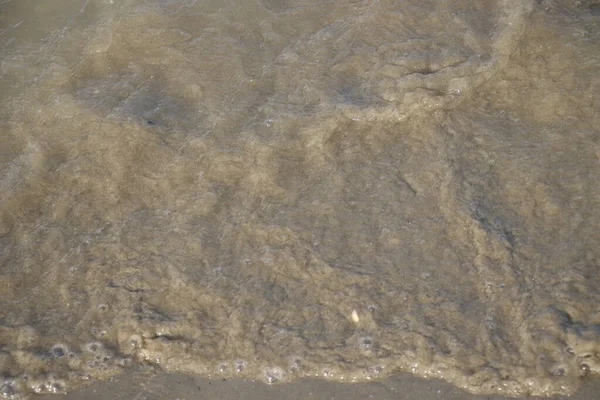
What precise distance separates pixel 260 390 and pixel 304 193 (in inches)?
40.7

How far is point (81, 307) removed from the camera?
124 inches

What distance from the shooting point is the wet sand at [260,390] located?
2746mm

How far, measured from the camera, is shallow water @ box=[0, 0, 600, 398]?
2.92 meters

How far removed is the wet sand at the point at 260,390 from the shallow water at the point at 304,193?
50mm

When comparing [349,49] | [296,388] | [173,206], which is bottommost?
[296,388]

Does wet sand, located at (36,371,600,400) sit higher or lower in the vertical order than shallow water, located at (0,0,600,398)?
lower

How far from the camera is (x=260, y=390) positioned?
283 cm

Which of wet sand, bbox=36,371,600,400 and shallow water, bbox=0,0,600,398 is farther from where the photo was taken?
shallow water, bbox=0,0,600,398

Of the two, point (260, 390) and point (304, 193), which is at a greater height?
point (304, 193)

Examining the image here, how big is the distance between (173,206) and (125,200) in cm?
26

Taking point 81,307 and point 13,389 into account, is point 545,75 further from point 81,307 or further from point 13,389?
point 13,389

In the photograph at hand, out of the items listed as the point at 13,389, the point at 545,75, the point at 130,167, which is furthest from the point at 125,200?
the point at 545,75

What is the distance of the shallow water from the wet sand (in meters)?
0.05

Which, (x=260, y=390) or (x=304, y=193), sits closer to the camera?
(x=260, y=390)
